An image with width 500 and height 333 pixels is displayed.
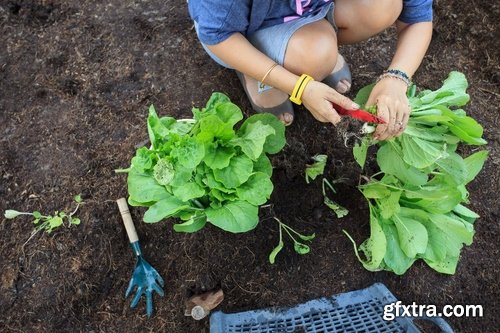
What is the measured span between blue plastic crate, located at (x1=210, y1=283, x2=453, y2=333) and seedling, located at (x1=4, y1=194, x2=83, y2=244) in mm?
622

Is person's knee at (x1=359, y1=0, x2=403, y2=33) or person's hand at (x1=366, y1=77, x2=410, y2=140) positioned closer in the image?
person's hand at (x1=366, y1=77, x2=410, y2=140)

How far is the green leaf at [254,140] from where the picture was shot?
131cm

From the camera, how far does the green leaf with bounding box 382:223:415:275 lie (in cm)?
155

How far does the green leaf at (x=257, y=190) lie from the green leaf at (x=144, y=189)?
0.22m

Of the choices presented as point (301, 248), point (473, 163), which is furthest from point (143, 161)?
point (473, 163)

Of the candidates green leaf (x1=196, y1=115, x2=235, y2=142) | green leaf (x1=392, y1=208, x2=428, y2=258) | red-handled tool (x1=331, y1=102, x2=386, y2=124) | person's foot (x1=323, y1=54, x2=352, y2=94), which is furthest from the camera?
person's foot (x1=323, y1=54, x2=352, y2=94)

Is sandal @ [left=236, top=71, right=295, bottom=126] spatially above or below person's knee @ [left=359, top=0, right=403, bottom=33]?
below

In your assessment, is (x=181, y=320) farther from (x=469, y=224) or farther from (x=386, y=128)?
(x=469, y=224)

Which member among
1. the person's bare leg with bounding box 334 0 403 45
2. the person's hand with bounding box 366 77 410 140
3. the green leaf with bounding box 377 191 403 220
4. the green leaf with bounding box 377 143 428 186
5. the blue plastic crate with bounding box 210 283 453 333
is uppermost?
the person's bare leg with bounding box 334 0 403 45

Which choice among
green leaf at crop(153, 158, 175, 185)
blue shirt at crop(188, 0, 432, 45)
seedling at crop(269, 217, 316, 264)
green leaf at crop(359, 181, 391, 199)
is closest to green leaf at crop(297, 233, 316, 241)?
seedling at crop(269, 217, 316, 264)

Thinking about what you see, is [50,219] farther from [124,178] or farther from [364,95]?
[364,95]

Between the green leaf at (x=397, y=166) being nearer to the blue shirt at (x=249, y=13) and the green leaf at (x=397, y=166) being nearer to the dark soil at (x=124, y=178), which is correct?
the dark soil at (x=124, y=178)

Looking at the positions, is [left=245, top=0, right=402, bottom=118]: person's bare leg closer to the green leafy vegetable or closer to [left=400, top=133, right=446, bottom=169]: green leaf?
the green leafy vegetable

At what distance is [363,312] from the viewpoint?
5.12 ft
